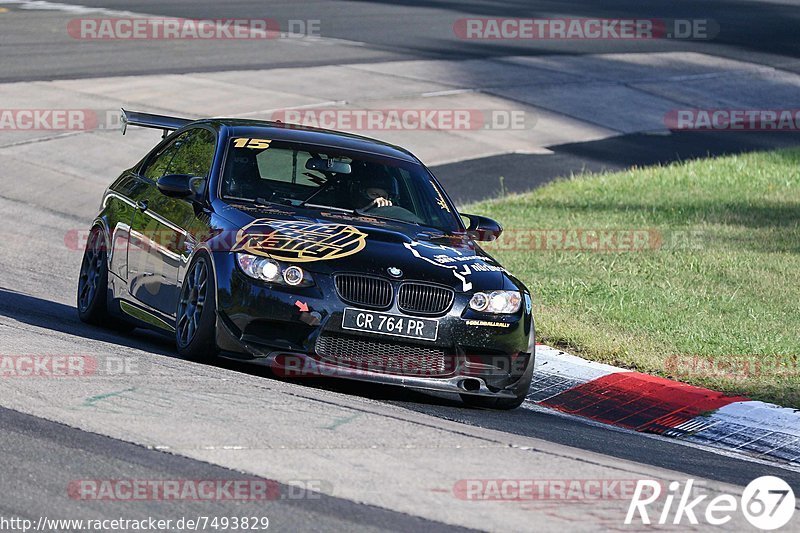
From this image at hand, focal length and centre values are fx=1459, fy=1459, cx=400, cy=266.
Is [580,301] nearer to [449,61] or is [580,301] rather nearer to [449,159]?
[449,159]

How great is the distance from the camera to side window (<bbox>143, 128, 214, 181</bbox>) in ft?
31.4

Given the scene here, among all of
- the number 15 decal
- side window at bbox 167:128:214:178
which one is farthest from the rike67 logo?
side window at bbox 167:128:214:178

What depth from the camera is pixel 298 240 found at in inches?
328

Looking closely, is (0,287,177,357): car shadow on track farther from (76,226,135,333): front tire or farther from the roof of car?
the roof of car

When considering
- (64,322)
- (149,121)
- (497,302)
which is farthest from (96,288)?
(497,302)

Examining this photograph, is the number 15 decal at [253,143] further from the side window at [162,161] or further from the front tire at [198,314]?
the front tire at [198,314]

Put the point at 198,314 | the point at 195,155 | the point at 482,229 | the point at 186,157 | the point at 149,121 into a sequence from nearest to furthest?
1. the point at 198,314
2. the point at 482,229
3. the point at 195,155
4. the point at 186,157
5. the point at 149,121

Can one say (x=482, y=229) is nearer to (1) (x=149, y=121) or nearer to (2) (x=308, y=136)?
(2) (x=308, y=136)

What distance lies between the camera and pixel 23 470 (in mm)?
5754

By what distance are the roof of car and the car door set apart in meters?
0.20

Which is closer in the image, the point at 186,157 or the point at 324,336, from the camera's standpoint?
the point at 324,336

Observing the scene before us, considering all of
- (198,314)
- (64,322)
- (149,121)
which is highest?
(149,121)

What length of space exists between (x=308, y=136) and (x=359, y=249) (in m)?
1.62

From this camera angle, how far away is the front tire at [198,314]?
827 cm
